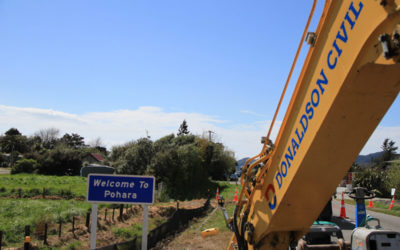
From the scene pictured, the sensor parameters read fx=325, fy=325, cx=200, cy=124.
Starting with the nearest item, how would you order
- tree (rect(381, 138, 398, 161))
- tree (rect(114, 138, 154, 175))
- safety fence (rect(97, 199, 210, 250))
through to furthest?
1. safety fence (rect(97, 199, 210, 250))
2. tree (rect(114, 138, 154, 175))
3. tree (rect(381, 138, 398, 161))

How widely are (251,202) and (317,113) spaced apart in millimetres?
1762

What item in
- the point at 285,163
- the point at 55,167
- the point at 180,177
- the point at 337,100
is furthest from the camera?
the point at 55,167

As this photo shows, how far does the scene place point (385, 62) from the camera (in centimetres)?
243

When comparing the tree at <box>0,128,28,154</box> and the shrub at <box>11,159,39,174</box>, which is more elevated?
the tree at <box>0,128,28,154</box>

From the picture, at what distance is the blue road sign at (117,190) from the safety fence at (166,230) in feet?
6.34

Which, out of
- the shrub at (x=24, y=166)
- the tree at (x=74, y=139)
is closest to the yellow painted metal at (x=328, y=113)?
the shrub at (x=24, y=166)

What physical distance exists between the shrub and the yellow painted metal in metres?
52.8

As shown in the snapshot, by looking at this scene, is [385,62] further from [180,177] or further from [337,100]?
[180,177]

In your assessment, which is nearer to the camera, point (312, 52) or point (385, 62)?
point (385, 62)

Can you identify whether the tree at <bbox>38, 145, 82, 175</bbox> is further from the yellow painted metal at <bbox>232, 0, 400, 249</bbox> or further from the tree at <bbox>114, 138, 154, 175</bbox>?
the yellow painted metal at <bbox>232, 0, 400, 249</bbox>

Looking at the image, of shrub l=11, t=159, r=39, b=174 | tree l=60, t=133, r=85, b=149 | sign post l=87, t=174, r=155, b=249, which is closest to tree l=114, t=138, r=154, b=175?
shrub l=11, t=159, r=39, b=174

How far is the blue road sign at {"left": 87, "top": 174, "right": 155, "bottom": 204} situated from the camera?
5.62m

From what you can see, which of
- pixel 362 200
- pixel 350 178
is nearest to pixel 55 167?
pixel 350 178

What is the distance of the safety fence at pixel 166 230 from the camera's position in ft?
26.9
